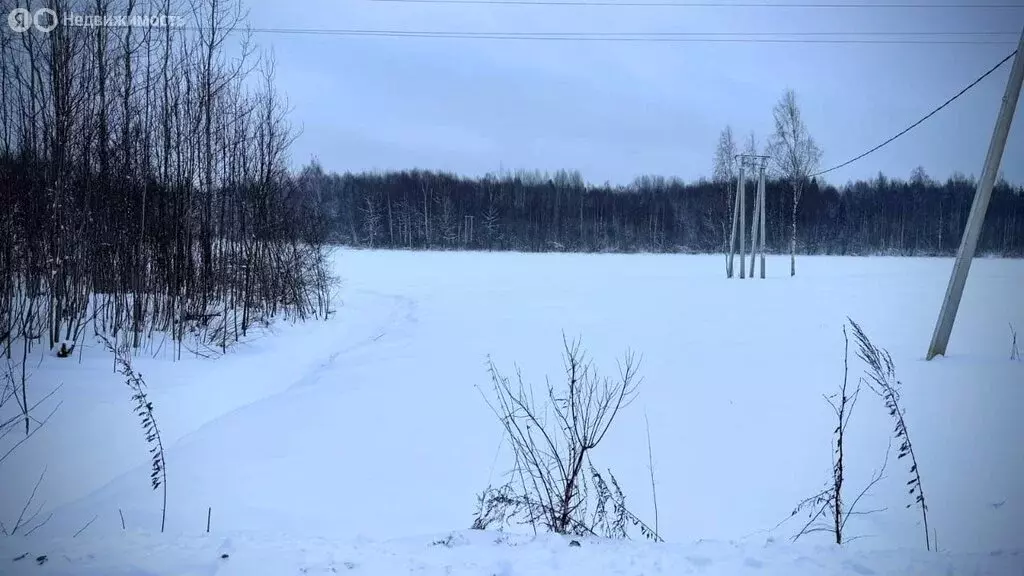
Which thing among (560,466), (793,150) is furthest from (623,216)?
(560,466)

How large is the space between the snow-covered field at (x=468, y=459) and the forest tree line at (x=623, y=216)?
45.1 m

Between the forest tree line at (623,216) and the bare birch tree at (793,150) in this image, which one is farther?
the forest tree line at (623,216)

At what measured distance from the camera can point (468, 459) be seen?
16.0 feet

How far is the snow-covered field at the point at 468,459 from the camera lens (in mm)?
2549

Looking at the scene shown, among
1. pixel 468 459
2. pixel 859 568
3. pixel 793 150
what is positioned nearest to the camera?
pixel 859 568

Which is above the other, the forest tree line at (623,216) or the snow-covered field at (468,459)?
the forest tree line at (623,216)

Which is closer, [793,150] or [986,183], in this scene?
[986,183]

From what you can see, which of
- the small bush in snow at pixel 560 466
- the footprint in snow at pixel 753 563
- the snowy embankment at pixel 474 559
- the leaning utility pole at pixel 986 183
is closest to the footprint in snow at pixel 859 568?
the snowy embankment at pixel 474 559

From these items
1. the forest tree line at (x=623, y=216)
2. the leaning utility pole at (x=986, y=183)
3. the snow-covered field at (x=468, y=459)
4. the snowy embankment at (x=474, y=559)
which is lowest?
the snow-covered field at (x=468, y=459)

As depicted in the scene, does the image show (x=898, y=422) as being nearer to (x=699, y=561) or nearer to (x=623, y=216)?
(x=699, y=561)

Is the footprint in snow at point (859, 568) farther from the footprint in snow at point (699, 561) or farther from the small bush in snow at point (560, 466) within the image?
the small bush in snow at point (560, 466)

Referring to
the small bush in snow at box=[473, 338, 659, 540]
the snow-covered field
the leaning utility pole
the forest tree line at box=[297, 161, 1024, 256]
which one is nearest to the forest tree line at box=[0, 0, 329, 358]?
the snow-covered field

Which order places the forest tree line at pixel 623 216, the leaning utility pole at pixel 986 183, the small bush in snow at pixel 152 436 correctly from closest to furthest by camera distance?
the small bush in snow at pixel 152 436
the leaning utility pole at pixel 986 183
the forest tree line at pixel 623 216

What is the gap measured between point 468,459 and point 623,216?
59903 millimetres
